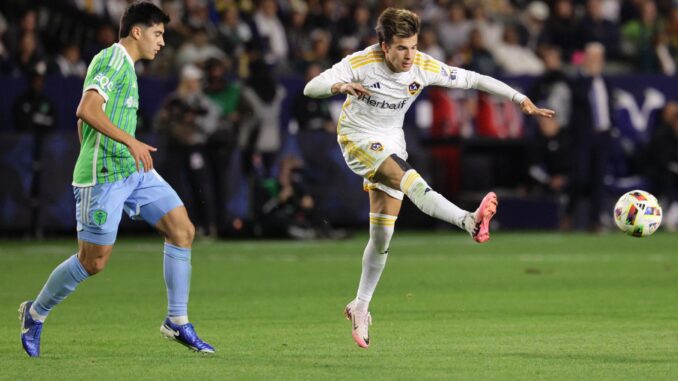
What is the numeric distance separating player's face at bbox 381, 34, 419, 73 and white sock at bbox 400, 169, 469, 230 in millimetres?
718

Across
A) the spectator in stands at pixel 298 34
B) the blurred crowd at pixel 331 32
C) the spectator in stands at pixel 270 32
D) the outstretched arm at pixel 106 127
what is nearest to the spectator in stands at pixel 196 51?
the blurred crowd at pixel 331 32

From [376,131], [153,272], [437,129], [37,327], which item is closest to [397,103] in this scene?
[376,131]

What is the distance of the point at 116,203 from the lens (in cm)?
847

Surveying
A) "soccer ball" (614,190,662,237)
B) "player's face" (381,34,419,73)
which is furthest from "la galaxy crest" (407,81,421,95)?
"soccer ball" (614,190,662,237)

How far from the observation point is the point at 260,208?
1972cm

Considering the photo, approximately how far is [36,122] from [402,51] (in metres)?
11.4

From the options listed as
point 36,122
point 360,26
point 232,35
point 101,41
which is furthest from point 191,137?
point 360,26

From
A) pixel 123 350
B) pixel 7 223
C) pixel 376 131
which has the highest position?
pixel 376 131

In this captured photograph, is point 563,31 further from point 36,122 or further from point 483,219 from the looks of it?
point 483,219

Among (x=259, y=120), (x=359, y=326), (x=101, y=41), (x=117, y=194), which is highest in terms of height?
(x=101, y=41)

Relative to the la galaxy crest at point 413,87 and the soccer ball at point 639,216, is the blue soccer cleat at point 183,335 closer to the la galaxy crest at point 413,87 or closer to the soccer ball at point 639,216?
the la galaxy crest at point 413,87

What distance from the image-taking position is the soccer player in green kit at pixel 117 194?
8.43m

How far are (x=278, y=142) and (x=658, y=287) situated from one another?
8.56 meters

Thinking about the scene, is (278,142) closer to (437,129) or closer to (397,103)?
(437,129)
